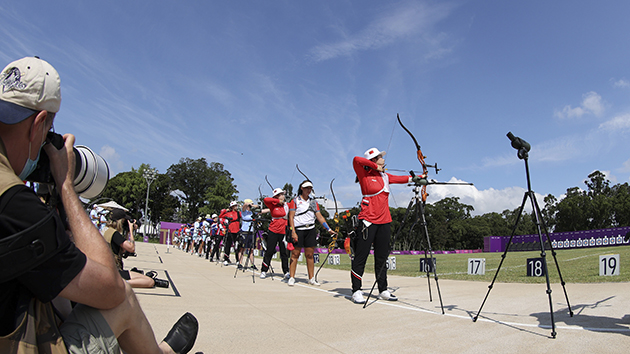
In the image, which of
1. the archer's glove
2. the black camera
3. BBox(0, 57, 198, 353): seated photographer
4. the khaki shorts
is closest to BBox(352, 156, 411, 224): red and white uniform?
the archer's glove

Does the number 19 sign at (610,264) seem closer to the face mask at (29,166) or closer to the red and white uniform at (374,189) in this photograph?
the red and white uniform at (374,189)

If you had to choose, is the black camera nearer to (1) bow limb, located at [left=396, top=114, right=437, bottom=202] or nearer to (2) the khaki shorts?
(2) the khaki shorts

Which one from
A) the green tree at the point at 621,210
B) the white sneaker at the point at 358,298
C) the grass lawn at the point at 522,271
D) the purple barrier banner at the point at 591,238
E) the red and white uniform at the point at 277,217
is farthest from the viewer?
the green tree at the point at 621,210

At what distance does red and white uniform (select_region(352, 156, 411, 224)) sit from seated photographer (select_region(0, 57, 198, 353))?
13.8ft

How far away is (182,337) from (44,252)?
107cm

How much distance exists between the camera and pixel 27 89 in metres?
1.27

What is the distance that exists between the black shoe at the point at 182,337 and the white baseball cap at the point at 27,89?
1.22m

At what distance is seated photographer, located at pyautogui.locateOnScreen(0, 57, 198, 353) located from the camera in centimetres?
108

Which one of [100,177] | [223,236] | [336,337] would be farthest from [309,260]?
[223,236]

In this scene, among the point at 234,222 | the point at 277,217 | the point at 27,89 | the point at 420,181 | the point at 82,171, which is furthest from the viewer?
the point at 234,222

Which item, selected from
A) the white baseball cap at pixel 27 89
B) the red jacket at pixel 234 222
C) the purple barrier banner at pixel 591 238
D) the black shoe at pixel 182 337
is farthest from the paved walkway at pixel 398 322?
the purple barrier banner at pixel 591 238

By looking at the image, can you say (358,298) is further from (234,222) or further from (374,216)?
(234,222)

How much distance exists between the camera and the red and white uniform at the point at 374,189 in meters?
5.50

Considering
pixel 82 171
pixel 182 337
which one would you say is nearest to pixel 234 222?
A: pixel 182 337
